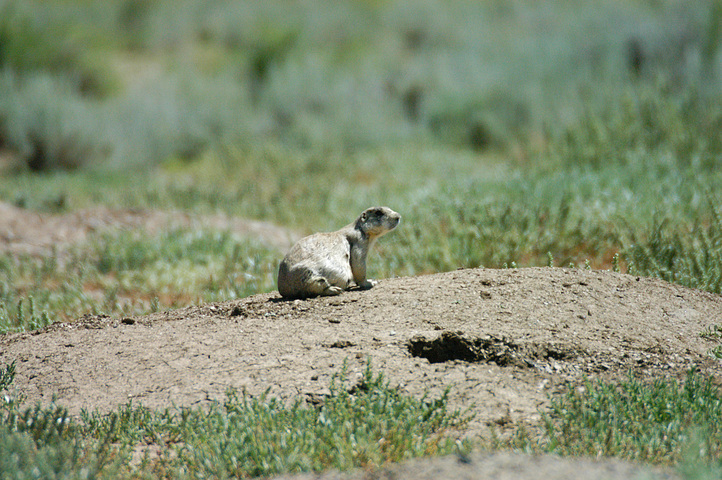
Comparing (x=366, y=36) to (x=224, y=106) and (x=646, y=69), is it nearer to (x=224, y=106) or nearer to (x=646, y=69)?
(x=224, y=106)

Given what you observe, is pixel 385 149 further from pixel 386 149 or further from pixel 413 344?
pixel 413 344

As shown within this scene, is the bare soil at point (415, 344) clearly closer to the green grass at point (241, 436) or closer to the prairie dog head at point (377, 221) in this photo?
the green grass at point (241, 436)

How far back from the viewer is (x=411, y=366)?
3938mm

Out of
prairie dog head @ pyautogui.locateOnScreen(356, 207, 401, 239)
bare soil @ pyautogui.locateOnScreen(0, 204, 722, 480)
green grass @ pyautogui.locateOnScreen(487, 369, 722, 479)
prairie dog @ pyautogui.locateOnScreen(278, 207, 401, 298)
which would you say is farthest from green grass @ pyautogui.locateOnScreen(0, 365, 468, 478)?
prairie dog head @ pyautogui.locateOnScreen(356, 207, 401, 239)

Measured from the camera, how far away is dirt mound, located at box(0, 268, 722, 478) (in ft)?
12.6

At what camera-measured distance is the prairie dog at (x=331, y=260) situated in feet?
16.1

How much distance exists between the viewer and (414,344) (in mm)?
4156

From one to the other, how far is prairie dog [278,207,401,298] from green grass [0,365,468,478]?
127 cm

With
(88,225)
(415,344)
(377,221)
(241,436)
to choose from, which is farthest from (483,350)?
(88,225)

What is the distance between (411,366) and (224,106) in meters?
12.6

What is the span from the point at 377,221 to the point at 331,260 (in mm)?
518

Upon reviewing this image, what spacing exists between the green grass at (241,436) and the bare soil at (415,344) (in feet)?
0.59

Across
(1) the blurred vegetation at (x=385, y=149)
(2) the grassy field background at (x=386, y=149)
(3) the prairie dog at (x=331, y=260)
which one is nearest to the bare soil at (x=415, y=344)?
(3) the prairie dog at (x=331, y=260)

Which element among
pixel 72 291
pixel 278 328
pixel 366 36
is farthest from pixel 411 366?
pixel 366 36
